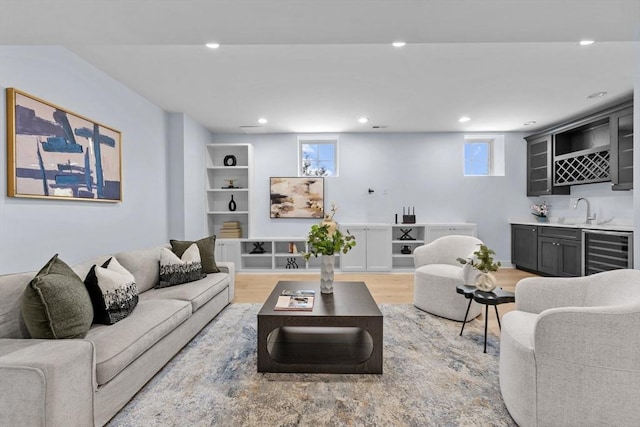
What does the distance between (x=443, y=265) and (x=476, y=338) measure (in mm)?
1035

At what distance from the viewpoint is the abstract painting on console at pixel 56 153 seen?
234 cm

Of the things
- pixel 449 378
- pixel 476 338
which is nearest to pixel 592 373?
pixel 449 378

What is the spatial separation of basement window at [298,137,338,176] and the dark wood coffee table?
3.87 meters

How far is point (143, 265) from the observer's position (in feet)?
10.2

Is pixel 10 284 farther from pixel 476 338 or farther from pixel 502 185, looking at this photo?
pixel 502 185

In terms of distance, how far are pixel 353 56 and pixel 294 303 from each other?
7.67ft

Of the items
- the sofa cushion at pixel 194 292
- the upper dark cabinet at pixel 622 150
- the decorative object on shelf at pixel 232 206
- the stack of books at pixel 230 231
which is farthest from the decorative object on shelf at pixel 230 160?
the upper dark cabinet at pixel 622 150

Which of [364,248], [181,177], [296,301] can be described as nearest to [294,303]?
[296,301]

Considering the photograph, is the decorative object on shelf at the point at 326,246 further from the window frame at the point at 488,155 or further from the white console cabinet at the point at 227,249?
the window frame at the point at 488,155

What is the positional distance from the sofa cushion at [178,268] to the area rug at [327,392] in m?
0.70

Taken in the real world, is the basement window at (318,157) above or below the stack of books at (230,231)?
above

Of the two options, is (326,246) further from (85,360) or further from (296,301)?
(85,360)

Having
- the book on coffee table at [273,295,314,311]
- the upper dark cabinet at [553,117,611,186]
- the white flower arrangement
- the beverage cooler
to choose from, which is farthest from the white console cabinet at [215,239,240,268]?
the upper dark cabinet at [553,117,611,186]

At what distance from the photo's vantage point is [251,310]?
12.3 ft
